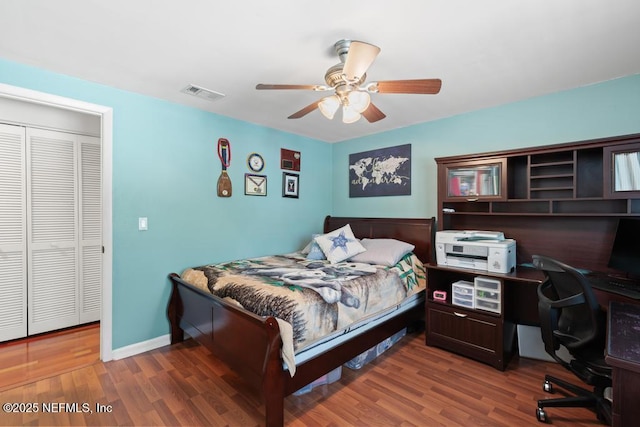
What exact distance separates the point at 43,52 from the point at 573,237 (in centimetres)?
429

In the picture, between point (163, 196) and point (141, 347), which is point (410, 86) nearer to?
point (163, 196)

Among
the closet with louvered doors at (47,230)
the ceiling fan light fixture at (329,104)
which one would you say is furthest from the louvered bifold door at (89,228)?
the ceiling fan light fixture at (329,104)

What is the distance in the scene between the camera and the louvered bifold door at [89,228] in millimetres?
3230

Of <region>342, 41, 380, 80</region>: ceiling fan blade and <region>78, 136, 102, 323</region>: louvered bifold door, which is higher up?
<region>342, 41, 380, 80</region>: ceiling fan blade

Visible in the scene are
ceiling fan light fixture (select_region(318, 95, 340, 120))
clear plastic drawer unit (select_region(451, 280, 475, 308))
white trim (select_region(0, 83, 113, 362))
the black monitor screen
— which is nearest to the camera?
ceiling fan light fixture (select_region(318, 95, 340, 120))

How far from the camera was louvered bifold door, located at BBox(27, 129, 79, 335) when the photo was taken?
9.70ft

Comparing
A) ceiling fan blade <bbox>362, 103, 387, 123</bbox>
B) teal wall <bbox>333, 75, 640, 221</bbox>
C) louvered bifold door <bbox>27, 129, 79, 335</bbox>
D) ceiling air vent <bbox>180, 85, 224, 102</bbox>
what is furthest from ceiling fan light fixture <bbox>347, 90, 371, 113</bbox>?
louvered bifold door <bbox>27, 129, 79, 335</bbox>

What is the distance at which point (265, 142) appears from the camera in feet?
11.9

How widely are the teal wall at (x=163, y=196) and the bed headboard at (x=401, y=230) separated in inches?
47.0

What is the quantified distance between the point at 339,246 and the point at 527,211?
1.87 metres

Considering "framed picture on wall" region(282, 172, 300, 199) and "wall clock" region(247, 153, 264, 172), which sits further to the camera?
"framed picture on wall" region(282, 172, 300, 199)

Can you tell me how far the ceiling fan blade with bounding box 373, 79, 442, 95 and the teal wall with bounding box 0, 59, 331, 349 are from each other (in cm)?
200

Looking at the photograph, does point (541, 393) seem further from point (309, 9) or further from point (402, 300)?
point (309, 9)

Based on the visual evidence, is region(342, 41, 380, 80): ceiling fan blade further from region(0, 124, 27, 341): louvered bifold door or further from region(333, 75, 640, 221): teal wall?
region(0, 124, 27, 341): louvered bifold door
